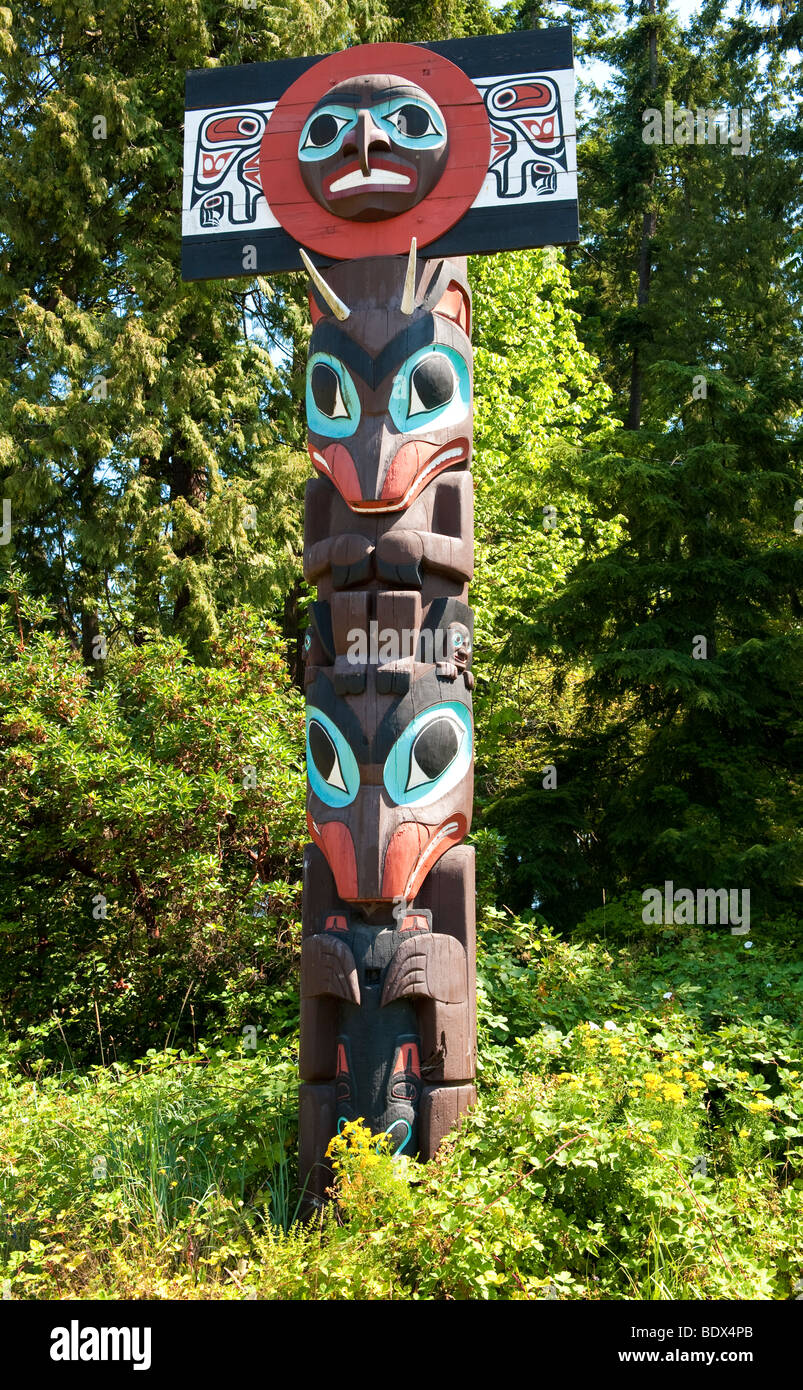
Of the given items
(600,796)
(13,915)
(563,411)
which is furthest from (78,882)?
(563,411)

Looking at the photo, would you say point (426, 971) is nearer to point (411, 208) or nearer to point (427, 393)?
point (427, 393)

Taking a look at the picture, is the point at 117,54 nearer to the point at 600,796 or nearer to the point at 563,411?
the point at 563,411

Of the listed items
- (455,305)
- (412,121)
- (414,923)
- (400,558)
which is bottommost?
(414,923)

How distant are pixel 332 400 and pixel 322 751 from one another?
69.2 inches

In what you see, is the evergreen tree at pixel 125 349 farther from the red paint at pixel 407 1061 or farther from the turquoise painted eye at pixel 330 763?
the red paint at pixel 407 1061

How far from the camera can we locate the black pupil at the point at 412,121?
6.22 metres

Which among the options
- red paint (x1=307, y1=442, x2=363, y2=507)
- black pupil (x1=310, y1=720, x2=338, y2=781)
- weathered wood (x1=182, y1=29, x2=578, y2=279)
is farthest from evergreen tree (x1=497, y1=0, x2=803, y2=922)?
red paint (x1=307, y1=442, x2=363, y2=507)

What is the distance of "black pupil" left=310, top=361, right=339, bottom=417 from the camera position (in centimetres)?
577

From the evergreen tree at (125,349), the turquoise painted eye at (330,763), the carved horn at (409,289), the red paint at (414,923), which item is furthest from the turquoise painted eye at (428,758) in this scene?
the evergreen tree at (125,349)

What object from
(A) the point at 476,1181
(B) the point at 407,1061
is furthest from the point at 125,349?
(A) the point at 476,1181

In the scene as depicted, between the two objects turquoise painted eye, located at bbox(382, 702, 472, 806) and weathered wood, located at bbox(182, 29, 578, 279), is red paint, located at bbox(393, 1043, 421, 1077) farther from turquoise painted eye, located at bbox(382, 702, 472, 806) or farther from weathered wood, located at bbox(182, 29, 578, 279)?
weathered wood, located at bbox(182, 29, 578, 279)

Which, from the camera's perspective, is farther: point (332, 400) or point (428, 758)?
point (332, 400)

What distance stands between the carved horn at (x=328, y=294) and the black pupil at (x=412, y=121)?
1.02 m

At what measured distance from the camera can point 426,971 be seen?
198 inches
